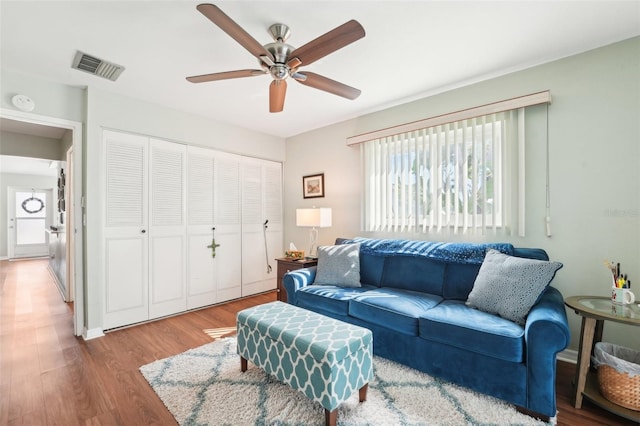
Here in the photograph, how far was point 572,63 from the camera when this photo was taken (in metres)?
2.33

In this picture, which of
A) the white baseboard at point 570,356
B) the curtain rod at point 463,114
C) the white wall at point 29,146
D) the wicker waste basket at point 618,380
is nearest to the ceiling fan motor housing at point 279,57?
the curtain rod at point 463,114

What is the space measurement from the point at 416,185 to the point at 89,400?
10.6 ft

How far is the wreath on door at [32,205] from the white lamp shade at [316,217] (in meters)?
8.71

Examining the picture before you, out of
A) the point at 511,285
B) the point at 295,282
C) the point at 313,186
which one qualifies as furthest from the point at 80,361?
the point at 511,285

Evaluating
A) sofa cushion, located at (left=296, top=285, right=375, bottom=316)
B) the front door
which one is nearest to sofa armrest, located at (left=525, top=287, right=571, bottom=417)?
sofa cushion, located at (left=296, top=285, right=375, bottom=316)

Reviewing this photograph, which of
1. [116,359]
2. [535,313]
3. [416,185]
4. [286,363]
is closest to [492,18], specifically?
[416,185]

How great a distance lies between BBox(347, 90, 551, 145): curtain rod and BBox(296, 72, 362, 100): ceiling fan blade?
1.06m

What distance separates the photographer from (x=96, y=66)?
8.09ft

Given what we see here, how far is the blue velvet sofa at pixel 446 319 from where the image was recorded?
166 cm

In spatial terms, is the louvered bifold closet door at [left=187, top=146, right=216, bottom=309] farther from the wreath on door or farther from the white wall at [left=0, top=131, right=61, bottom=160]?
the wreath on door

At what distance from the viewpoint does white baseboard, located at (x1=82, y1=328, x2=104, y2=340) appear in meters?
2.81

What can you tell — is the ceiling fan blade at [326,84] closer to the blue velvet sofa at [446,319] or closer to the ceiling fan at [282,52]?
the ceiling fan at [282,52]

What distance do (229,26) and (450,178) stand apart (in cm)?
235

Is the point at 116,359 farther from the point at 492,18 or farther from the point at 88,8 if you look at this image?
the point at 492,18
